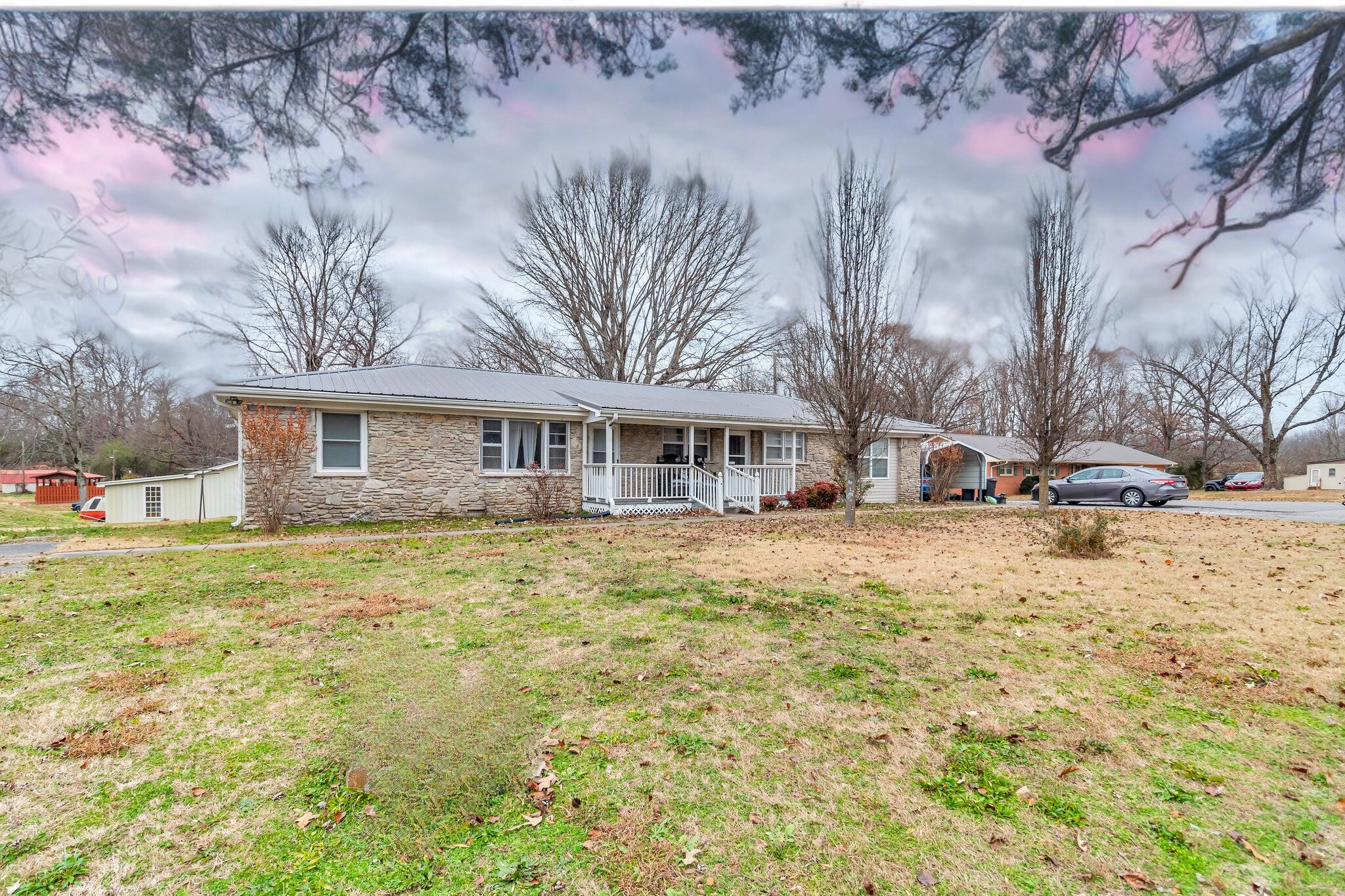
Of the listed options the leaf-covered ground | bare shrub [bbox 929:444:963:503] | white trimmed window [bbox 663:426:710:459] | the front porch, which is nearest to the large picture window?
the front porch

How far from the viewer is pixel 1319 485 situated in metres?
32.8

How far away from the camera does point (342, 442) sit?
11.6 meters

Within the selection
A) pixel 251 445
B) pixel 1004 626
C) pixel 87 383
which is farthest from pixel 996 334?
pixel 87 383

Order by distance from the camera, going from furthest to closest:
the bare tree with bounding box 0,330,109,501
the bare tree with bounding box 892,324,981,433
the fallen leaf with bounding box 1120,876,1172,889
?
the bare tree with bounding box 892,324,981,433
the bare tree with bounding box 0,330,109,501
the fallen leaf with bounding box 1120,876,1172,889

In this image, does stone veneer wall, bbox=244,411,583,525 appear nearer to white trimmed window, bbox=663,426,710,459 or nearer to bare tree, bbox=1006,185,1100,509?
white trimmed window, bbox=663,426,710,459

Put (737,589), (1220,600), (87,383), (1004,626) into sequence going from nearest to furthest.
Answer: (1004,626), (1220,600), (737,589), (87,383)

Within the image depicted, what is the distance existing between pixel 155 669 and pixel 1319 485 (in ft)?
166

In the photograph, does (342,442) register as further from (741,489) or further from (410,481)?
(741,489)

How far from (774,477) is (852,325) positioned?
22.0 feet

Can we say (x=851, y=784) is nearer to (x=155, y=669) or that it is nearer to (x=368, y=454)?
(x=155, y=669)

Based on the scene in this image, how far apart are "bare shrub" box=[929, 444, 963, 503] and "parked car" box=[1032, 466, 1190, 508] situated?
2.95 m

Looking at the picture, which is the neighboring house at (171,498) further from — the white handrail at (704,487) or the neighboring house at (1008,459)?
the neighboring house at (1008,459)

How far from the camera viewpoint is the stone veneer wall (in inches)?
445

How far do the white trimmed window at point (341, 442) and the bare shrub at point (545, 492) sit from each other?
3493 millimetres
